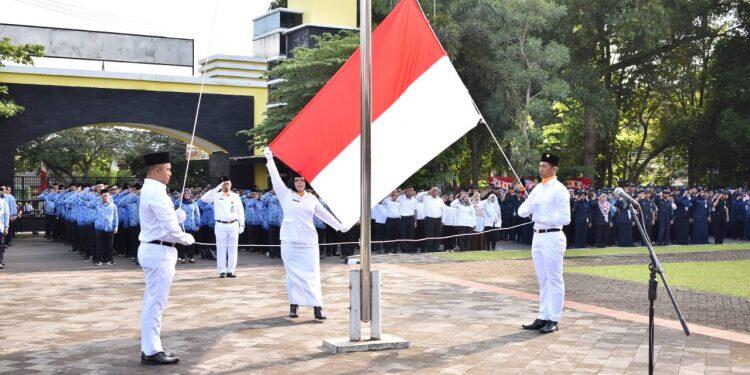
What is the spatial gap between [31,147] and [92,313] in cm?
3918

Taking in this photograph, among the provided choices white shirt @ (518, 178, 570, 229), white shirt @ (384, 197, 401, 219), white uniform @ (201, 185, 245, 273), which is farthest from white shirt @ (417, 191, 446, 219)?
white shirt @ (518, 178, 570, 229)

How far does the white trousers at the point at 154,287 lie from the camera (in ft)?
27.2

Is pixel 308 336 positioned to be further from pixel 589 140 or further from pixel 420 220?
pixel 589 140

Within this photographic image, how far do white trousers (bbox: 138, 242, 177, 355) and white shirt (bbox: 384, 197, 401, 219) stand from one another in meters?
15.2

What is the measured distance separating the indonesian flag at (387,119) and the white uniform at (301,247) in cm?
184

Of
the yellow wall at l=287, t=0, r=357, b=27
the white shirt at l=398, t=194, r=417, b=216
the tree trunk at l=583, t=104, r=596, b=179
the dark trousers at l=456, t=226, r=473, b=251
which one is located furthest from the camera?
the tree trunk at l=583, t=104, r=596, b=179

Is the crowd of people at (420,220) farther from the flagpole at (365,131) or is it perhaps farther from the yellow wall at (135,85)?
the flagpole at (365,131)

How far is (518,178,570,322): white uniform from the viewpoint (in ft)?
33.4

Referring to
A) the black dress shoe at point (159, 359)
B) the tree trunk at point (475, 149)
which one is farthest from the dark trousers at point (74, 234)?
the black dress shoe at point (159, 359)

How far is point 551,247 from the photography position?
33.6 feet

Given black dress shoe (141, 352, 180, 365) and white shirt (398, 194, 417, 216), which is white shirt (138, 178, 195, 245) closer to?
black dress shoe (141, 352, 180, 365)

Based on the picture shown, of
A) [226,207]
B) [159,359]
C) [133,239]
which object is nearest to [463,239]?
[133,239]

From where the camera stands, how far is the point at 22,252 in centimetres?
2378

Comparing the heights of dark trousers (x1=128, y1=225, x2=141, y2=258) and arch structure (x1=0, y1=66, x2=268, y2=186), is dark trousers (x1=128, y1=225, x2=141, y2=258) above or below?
below
